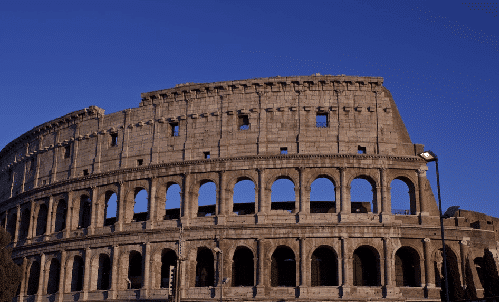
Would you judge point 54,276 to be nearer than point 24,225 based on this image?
Yes

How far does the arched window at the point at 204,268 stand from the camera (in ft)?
137

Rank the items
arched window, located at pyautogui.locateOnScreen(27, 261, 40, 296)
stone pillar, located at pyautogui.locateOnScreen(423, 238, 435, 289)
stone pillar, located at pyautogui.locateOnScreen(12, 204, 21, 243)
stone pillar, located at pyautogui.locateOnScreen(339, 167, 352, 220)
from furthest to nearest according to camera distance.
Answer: stone pillar, located at pyautogui.locateOnScreen(12, 204, 21, 243) < arched window, located at pyautogui.locateOnScreen(27, 261, 40, 296) < stone pillar, located at pyautogui.locateOnScreen(339, 167, 352, 220) < stone pillar, located at pyautogui.locateOnScreen(423, 238, 435, 289)

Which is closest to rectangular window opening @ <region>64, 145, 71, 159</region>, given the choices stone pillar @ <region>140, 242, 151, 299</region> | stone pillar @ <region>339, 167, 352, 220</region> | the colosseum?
the colosseum

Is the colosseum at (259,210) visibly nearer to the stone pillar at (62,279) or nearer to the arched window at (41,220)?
the stone pillar at (62,279)

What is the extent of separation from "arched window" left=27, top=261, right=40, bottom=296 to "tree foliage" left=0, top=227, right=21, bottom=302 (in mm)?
5688

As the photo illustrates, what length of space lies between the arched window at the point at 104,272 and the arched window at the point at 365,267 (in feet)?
58.4

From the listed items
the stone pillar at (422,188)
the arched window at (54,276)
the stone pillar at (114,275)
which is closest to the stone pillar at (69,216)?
the arched window at (54,276)

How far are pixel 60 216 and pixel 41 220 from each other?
8.44ft

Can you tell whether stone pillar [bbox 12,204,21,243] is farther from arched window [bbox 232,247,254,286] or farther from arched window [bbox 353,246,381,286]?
arched window [bbox 353,246,381,286]

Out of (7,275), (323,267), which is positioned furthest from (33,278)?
(323,267)

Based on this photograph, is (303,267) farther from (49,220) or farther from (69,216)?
A: (49,220)

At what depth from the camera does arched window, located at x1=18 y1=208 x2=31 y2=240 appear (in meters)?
51.6

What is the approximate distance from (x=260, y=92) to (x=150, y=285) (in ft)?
50.9

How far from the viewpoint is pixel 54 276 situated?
47094 millimetres
